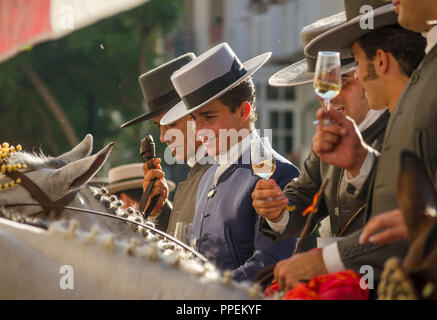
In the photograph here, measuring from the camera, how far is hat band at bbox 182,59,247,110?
3738 mm

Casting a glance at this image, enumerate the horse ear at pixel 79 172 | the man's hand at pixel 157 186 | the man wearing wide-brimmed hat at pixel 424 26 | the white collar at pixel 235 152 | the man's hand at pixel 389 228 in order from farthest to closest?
the man's hand at pixel 157 186 → the white collar at pixel 235 152 → the horse ear at pixel 79 172 → the man wearing wide-brimmed hat at pixel 424 26 → the man's hand at pixel 389 228

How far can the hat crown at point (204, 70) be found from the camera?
12.4 feet

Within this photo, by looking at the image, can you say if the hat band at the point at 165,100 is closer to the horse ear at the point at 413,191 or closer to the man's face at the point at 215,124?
the man's face at the point at 215,124

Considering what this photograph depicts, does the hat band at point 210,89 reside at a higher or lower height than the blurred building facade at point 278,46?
higher

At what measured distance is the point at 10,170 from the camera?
3.43 metres

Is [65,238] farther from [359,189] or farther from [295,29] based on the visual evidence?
[295,29]

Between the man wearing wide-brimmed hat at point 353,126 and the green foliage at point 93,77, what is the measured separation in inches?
550

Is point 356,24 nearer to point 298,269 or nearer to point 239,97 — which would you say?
point 298,269

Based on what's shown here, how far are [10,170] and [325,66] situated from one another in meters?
1.74

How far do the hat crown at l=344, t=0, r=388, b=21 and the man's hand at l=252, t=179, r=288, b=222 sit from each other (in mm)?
630

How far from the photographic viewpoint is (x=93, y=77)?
57.5ft

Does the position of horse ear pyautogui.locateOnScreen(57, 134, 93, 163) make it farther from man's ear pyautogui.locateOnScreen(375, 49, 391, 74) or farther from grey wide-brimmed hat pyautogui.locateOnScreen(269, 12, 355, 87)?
man's ear pyautogui.locateOnScreen(375, 49, 391, 74)

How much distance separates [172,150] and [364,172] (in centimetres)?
234

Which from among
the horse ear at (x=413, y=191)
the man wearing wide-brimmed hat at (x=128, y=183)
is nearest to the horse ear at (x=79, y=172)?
the horse ear at (x=413, y=191)
